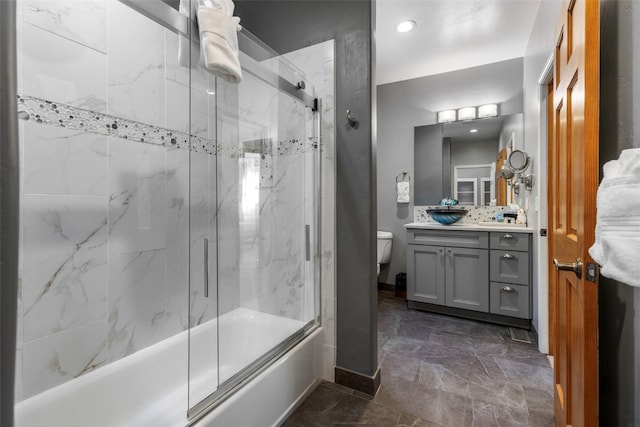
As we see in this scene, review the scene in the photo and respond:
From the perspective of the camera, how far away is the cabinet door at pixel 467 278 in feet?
9.26

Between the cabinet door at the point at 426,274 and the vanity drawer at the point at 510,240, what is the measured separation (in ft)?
1.55

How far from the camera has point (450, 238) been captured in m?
2.99

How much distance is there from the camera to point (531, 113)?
2.68 metres

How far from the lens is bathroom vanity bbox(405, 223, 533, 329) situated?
8.82 feet

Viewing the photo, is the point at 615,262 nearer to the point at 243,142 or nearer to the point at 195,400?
the point at 195,400

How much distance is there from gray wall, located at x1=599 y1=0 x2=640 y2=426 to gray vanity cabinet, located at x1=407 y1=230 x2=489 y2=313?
1.90 meters

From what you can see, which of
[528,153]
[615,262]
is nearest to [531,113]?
[528,153]

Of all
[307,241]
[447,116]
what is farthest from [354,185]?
[447,116]

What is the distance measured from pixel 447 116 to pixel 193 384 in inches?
139

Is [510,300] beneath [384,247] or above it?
beneath

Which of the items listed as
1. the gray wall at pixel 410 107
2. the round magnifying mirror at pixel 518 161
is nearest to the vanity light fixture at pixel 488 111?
the gray wall at pixel 410 107

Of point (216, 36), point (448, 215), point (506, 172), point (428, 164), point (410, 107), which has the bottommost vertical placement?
point (448, 215)

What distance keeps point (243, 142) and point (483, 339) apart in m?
2.46

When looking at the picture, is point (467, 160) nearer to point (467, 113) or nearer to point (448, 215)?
point (467, 113)
